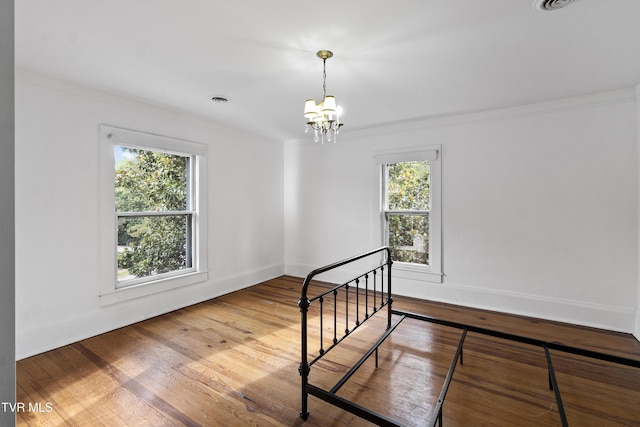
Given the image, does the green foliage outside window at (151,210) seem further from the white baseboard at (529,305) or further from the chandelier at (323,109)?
the white baseboard at (529,305)

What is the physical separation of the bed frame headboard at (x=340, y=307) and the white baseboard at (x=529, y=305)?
61 centimetres

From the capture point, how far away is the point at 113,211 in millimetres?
3166

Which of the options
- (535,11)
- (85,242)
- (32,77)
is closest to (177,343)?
(85,242)

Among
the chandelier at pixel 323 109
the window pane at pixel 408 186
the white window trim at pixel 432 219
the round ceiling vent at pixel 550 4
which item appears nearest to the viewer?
the round ceiling vent at pixel 550 4

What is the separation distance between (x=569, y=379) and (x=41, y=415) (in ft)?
11.6

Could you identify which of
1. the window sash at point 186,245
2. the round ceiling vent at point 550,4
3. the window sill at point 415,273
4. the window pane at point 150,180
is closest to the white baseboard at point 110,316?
the window sash at point 186,245

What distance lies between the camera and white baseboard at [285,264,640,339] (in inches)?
123

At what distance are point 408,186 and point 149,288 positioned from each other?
3.49 m

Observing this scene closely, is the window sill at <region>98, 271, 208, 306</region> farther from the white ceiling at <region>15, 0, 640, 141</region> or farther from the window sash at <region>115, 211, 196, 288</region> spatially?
the white ceiling at <region>15, 0, 640, 141</region>

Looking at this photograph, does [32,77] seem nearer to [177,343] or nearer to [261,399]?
[177,343]

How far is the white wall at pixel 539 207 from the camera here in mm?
3133

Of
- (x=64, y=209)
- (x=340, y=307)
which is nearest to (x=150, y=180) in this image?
(x=64, y=209)

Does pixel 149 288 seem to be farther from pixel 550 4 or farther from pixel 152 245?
pixel 550 4

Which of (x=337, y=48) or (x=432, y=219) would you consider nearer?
(x=337, y=48)
